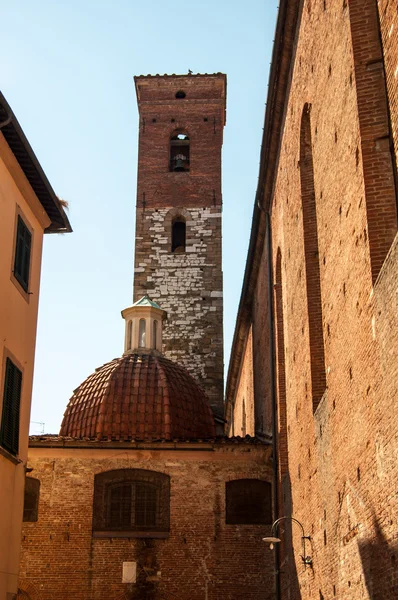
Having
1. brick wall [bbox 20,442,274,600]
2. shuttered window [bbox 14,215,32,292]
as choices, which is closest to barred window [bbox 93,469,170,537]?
brick wall [bbox 20,442,274,600]

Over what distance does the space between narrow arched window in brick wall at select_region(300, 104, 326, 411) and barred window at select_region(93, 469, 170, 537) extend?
6646mm

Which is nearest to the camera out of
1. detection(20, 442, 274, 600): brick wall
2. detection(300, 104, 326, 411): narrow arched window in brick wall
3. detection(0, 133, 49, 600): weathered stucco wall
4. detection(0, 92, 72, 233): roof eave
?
detection(0, 92, 72, 233): roof eave

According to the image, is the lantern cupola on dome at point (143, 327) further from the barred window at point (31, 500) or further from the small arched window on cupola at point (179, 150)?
the small arched window on cupola at point (179, 150)

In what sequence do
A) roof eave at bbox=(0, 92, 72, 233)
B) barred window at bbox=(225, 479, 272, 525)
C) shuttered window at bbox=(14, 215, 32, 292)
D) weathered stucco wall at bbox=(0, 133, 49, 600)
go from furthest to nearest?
1. barred window at bbox=(225, 479, 272, 525)
2. shuttered window at bbox=(14, 215, 32, 292)
3. weathered stucco wall at bbox=(0, 133, 49, 600)
4. roof eave at bbox=(0, 92, 72, 233)

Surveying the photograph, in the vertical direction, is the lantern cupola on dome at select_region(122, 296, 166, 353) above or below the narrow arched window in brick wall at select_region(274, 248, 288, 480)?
above

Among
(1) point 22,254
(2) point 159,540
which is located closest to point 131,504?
(2) point 159,540

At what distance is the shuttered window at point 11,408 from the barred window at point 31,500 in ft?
18.3

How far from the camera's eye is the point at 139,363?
20.0 meters

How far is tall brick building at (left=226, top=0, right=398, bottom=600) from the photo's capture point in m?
7.68

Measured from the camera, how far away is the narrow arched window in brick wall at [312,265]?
11305mm

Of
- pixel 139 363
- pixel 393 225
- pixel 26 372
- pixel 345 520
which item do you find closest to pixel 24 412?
pixel 26 372

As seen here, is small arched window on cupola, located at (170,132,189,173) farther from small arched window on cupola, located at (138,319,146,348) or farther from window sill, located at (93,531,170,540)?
window sill, located at (93,531,170,540)

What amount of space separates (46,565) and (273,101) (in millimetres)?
9230

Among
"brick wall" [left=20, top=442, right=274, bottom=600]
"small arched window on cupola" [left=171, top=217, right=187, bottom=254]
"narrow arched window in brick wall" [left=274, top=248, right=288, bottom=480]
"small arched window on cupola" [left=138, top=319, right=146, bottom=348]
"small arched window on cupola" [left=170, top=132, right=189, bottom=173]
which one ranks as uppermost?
"small arched window on cupola" [left=170, top=132, right=189, bottom=173]
